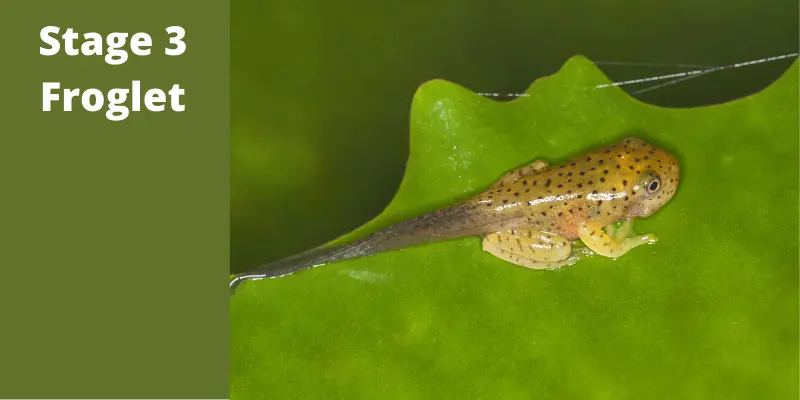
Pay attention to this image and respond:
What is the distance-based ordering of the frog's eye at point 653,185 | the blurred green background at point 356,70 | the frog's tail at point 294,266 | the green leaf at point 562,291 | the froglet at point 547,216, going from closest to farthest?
the green leaf at point 562,291, the frog's eye at point 653,185, the froglet at point 547,216, the frog's tail at point 294,266, the blurred green background at point 356,70

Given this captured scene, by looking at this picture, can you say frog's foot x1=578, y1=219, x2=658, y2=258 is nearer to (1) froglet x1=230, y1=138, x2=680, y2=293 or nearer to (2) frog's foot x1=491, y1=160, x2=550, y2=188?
(1) froglet x1=230, y1=138, x2=680, y2=293

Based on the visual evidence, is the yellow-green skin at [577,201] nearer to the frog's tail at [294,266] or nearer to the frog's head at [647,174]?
the frog's head at [647,174]

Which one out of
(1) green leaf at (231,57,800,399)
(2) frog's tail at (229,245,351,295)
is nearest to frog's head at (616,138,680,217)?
(1) green leaf at (231,57,800,399)

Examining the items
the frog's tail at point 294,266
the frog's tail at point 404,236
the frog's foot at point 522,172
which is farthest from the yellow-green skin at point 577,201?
the frog's tail at point 294,266

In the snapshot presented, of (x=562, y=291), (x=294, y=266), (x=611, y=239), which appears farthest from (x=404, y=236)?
(x=611, y=239)

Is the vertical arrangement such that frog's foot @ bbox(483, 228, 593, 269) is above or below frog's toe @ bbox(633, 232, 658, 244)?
below

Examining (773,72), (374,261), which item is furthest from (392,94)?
(773,72)
